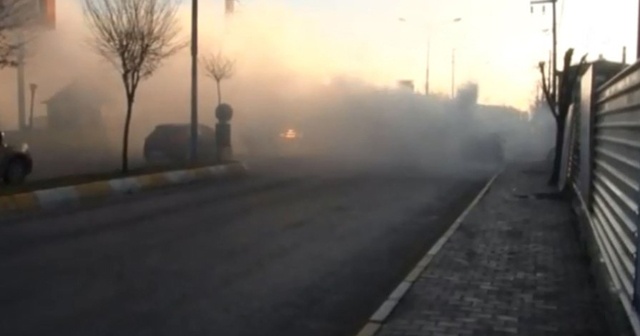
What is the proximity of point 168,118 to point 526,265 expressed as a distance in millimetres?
42102

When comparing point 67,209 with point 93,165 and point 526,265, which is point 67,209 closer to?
point 526,265

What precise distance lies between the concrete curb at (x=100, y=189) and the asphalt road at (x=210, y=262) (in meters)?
0.59

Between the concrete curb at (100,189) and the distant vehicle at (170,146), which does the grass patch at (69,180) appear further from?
the distant vehicle at (170,146)

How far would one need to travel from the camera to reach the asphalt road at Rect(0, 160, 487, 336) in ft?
25.4

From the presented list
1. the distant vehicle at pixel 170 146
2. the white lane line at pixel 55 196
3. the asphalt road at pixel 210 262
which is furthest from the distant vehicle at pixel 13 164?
the distant vehicle at pixel 170 146

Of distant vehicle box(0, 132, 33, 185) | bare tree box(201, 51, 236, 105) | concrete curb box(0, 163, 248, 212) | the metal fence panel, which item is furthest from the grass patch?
bare tree box(201, 51, 236, 105)

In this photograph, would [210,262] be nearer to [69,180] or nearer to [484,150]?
[69,180]

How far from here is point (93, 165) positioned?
3144 cm

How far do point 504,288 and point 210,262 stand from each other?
3.25 metres

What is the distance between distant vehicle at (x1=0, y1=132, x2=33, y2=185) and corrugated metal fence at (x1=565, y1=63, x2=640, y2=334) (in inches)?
507

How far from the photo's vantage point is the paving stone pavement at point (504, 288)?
7.63m

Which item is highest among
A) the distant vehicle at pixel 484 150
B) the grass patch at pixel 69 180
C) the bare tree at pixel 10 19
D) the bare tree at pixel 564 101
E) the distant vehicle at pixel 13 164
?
the bare tree at pixel 10 19

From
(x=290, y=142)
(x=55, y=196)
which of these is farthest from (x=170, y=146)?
(x=290, y=142)

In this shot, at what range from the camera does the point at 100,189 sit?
19.4m
